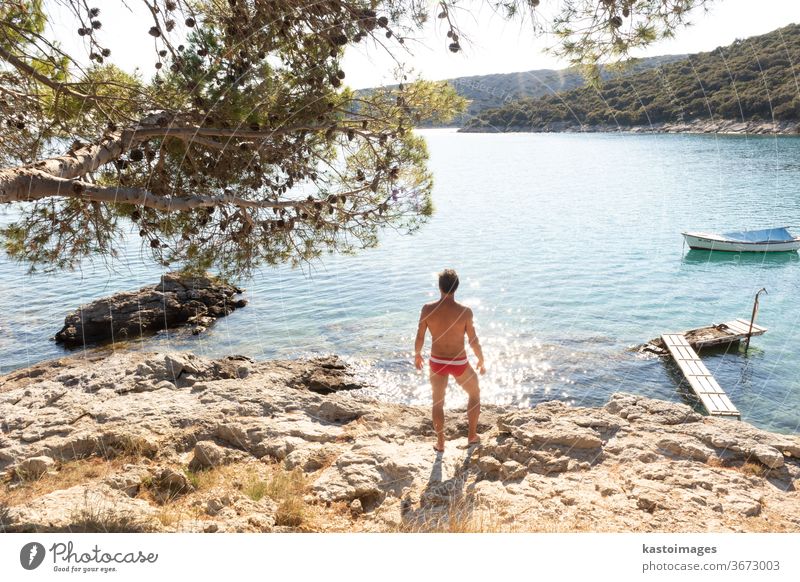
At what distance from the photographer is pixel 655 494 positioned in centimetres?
348

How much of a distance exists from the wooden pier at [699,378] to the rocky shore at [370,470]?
420 centimetres

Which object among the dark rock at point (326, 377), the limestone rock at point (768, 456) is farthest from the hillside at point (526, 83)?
the dark rock at point (326, 377)

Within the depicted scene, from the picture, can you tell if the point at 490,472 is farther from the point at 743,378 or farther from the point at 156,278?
the point at 156,278

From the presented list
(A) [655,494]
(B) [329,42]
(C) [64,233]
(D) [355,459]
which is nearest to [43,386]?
(C) [64,233]

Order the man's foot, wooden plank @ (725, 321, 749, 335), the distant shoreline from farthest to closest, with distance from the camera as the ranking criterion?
wooden plank @ (725, 321, 749, 335) < the distant shoreline < the man's foot

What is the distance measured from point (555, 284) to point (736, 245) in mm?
7752

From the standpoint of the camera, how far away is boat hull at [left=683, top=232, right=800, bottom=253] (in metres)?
12.1

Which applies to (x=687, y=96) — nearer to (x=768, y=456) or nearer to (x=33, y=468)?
(x=768, y=456)

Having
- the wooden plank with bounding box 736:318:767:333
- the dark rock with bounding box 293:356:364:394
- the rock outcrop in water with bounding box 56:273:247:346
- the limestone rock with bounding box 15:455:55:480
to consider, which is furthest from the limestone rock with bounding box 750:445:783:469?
the rock outcrop in water with bounding box 56:273:247:346

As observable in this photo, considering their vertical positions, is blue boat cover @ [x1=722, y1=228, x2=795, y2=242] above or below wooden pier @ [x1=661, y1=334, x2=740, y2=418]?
above

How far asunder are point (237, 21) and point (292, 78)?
67 cm

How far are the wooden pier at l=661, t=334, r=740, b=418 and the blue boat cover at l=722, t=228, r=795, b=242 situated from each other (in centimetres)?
435

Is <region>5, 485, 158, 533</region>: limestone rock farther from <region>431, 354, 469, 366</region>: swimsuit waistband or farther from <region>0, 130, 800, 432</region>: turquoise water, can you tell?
<region>0, 130, 800, 432</region>: turquoise water

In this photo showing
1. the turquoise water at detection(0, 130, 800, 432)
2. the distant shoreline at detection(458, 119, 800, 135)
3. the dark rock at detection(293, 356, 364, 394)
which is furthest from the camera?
the dark rock at detection(293, 356, 364, 394)
